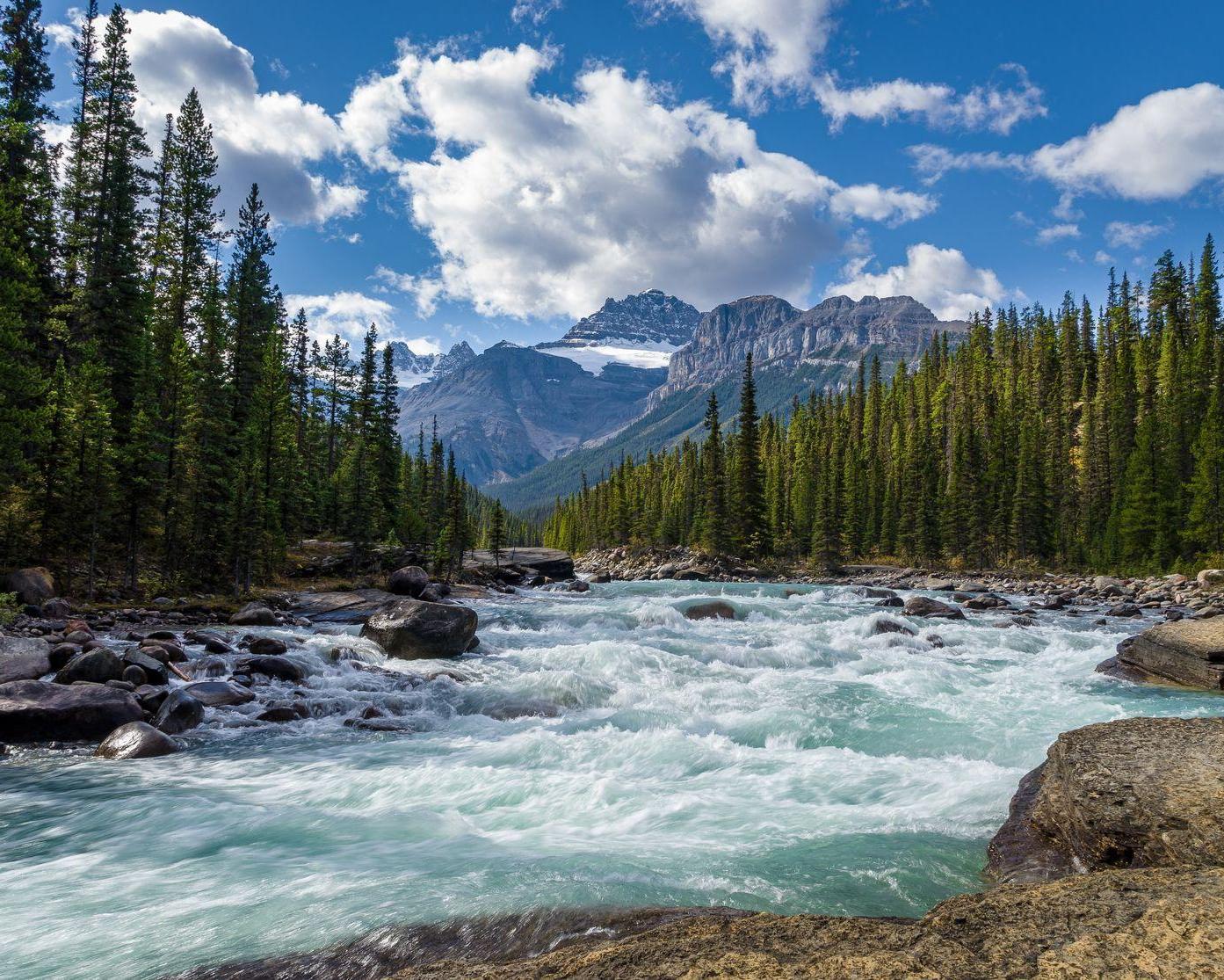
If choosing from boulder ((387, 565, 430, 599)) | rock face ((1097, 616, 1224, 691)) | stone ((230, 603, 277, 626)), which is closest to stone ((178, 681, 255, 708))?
stone ((230, 603, 277, 626))

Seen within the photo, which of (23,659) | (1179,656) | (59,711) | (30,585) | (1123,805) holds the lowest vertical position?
(59,711)

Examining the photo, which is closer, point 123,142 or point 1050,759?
point 1050,759

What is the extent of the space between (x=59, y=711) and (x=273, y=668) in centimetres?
428

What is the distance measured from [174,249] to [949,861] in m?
46.2

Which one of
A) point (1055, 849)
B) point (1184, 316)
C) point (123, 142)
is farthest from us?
point (1184, 316)

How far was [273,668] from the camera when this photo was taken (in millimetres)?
14203

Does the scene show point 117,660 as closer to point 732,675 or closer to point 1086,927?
point 732,675

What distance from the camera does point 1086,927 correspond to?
2.84m

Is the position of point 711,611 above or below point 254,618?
below

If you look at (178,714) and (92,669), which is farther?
(92,669)

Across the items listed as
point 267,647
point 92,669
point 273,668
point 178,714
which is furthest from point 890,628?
point 92,669

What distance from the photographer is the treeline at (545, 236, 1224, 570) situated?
4809 cm

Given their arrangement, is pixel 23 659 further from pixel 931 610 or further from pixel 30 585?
pixel 931 610

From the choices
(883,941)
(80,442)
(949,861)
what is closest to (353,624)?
(80,442)
